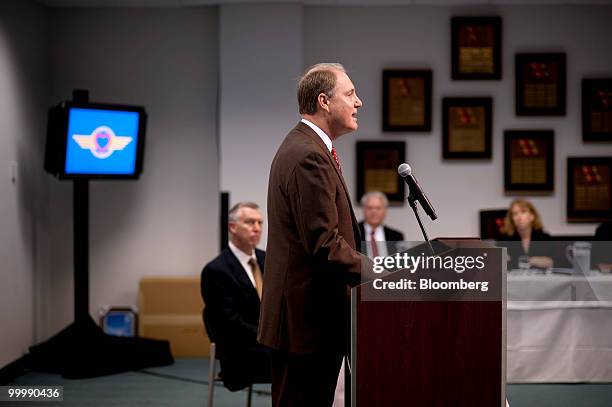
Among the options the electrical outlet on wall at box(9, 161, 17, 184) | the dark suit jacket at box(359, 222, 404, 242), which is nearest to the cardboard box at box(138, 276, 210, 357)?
the electrical outlet on wall at box(9, 161, 17, 184)

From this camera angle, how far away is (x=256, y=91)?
20.2ft

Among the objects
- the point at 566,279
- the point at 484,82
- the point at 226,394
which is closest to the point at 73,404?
the point at 226,394

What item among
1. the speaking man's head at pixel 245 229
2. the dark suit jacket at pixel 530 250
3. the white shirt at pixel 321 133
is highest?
the white shirt at pixel 321 133

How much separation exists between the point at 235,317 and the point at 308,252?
1.52m

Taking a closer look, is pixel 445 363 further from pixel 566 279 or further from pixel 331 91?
pixel 566 279

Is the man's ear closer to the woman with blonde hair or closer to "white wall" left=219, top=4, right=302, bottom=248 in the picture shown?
the woman with blonde hair

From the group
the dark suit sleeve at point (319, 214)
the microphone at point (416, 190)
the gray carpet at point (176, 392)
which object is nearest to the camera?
the dark suit sleeve at point (319, 214)

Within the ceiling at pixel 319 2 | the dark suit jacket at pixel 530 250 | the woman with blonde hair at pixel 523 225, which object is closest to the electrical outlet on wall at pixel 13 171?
the ceiling at pixel 319 2

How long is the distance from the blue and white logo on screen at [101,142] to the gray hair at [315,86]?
3467mm

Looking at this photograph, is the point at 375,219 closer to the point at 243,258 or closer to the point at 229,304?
the point at 243,258

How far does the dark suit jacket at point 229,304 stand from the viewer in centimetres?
362

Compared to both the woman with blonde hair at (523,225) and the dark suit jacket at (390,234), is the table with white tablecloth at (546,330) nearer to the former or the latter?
the woman with blonde hair at (523,225)

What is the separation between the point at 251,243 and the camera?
158 inches

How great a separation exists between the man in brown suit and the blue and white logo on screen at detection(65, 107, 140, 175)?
11.4ft
